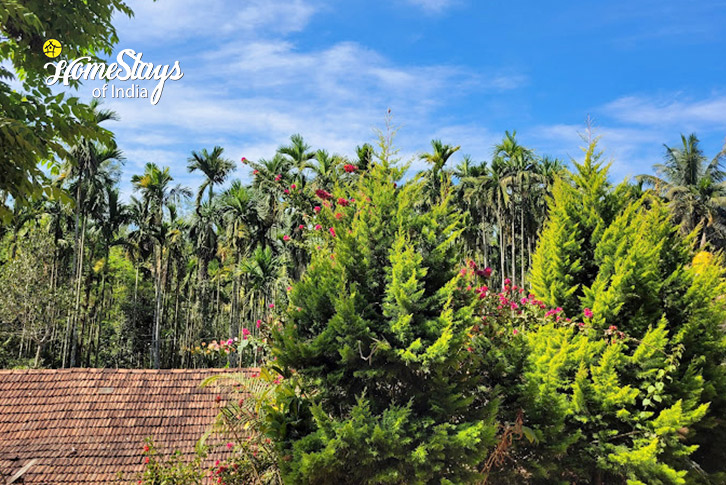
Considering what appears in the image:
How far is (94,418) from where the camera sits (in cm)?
862

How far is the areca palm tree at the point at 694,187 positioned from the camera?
3950 cm

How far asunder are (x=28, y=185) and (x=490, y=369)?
490 cm

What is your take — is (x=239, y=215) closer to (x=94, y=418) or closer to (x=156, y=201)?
(x=156, y=201)

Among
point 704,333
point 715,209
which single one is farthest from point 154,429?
point 715,209

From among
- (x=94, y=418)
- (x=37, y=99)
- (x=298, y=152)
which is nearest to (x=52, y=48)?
(x=37, y=99)

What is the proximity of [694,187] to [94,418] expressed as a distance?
43.5 m

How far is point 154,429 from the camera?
8484 millimetres

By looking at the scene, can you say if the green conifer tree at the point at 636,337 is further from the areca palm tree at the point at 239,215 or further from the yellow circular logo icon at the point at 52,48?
the areca palm tree at the point at 239,215

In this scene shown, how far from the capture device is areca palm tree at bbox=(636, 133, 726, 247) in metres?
39.5

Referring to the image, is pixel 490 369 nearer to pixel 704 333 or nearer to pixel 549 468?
pixel 549 468

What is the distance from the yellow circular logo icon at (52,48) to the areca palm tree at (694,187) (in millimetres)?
40285

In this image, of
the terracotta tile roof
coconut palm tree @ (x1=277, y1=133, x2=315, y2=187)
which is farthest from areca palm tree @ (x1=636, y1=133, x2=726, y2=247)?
the terracotta tile roof

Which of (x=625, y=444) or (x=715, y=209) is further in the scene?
(x=715, y=209)

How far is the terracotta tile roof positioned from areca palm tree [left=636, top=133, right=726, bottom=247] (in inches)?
1495
